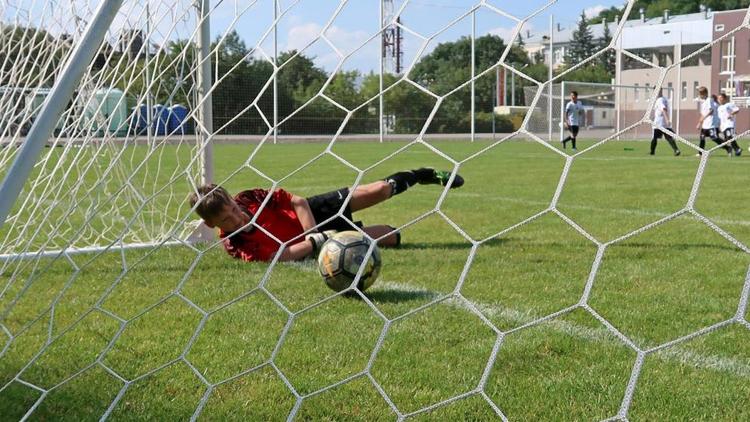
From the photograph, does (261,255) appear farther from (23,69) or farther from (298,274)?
(23,69)

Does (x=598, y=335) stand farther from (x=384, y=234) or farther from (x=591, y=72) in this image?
(x=384, y=234)

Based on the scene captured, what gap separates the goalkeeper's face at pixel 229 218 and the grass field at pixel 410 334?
0.28 meters

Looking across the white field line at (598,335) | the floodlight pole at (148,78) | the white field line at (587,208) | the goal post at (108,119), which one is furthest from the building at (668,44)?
the white field line at (587,208)

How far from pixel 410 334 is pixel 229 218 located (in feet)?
3.67

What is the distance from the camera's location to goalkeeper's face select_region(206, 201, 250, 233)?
348cm

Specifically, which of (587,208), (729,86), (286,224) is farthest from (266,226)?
(587,208)

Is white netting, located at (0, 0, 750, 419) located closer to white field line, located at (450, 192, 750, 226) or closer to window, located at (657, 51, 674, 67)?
window, located at (657, 51, 674, 67)

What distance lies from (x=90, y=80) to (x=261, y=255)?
1.25 metres

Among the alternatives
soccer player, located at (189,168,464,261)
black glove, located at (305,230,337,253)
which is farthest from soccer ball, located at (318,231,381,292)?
black glove, located at (305,230,337,253)

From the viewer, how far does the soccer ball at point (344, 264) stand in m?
3.37

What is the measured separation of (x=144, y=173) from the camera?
14.3ft

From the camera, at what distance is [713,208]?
637 cm

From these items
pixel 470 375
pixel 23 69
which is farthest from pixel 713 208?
pixel 23 69

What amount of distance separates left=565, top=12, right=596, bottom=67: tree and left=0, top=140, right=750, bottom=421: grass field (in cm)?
36
